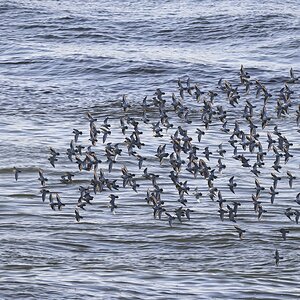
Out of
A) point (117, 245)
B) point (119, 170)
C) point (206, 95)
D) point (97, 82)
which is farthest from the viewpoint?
point (97, 82)

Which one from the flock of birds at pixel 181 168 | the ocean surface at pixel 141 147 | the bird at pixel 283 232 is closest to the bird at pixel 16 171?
the flock of birds at pixel 181 168

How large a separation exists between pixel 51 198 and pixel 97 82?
20001mm

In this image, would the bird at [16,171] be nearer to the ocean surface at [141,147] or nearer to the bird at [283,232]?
the ocean surface at [141,147]

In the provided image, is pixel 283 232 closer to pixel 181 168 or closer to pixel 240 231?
pixel 240 231

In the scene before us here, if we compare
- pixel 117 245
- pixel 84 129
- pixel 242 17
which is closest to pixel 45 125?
pixel 84 129

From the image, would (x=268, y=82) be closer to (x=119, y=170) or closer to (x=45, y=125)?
(x=45, y=125)

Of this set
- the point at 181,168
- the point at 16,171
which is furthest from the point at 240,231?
the point at 16,171

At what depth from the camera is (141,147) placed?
3906 cm

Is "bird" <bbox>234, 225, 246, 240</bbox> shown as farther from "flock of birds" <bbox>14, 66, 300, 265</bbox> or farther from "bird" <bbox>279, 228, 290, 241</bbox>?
"bird" <bbox>279, 228, 290, 241</bbox>

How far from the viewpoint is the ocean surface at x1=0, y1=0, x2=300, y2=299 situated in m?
26.7

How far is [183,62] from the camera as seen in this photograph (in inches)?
2114

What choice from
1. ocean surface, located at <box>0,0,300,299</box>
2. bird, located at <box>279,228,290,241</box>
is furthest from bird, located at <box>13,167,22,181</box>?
bird, located at <box>279,228,290,241</box>

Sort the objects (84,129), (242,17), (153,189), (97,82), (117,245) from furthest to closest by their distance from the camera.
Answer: (242,17)
(97,82)
(84,129)
(153,189)
(117,245)

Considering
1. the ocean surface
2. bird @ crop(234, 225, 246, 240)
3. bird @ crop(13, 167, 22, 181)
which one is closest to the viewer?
the ocean surface
